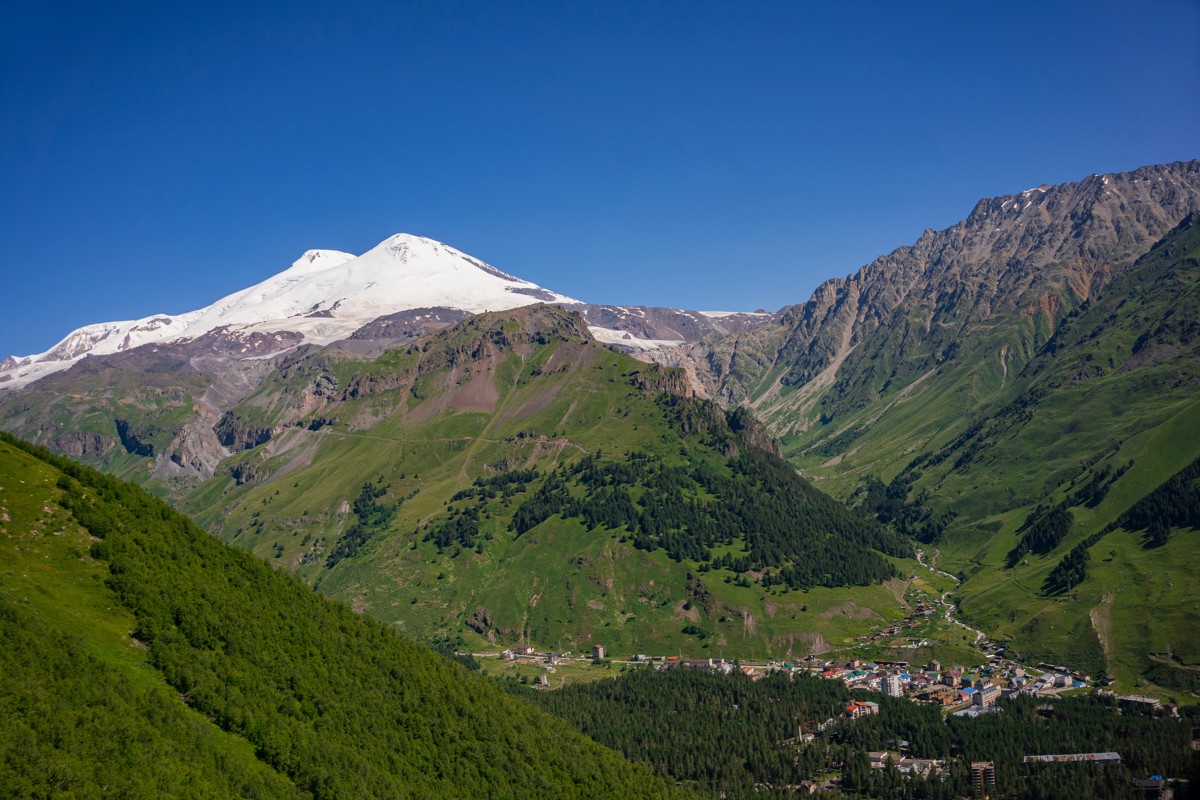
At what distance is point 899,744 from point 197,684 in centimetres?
14169

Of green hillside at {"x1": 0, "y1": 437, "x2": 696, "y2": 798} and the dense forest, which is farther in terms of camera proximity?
the dense forest

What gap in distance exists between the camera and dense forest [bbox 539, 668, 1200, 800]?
506 ft

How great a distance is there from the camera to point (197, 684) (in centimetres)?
8512

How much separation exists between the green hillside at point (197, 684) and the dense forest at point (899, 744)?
3796cm

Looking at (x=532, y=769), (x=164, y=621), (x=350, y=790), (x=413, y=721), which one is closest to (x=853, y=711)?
(x=532, y=769)

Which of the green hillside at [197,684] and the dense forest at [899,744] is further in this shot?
the dense forest at [899,744]

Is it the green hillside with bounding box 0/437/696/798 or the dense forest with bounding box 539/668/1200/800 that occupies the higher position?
the green hillside with bounding box 0/437/696/798

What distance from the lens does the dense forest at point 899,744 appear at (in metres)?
154

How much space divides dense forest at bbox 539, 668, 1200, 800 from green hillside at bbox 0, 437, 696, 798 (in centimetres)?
3796

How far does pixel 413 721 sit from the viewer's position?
117500mm

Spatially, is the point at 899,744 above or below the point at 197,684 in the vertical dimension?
below

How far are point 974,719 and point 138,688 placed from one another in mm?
162205

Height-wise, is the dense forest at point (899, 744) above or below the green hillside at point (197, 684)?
below

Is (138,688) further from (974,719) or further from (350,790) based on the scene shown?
(974,719)
